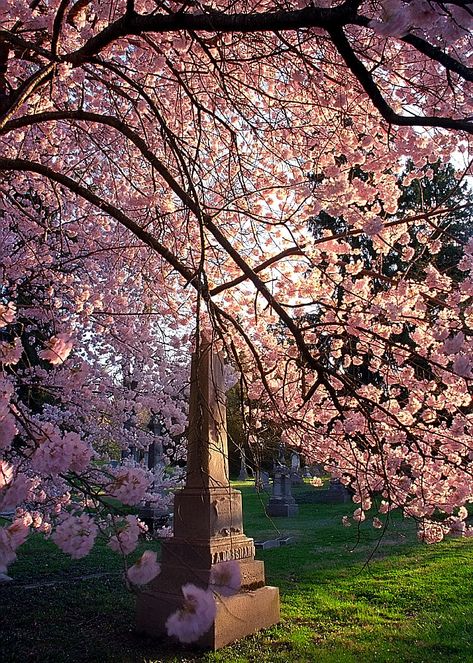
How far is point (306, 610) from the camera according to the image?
660 cm

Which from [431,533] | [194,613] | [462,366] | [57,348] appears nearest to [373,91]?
[462,366]

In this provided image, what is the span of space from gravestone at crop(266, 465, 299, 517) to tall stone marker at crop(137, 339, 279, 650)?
10.4 meters

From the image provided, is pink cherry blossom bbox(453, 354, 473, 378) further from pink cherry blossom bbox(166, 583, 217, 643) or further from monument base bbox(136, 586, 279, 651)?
monument base bbox(136, 586, 279, 651)

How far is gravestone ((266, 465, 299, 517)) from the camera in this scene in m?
16.7

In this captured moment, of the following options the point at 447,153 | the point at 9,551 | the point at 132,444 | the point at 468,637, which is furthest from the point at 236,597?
the point at 132,444

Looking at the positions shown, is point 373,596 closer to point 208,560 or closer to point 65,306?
point 208,560

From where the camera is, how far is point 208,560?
5.66 meters

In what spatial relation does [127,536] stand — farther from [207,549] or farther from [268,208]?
[268,208]

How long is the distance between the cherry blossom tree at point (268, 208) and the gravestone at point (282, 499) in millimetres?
9273

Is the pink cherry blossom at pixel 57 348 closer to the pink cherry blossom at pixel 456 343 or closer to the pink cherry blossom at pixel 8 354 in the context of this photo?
the pink cherry blossom at pixel 8 354

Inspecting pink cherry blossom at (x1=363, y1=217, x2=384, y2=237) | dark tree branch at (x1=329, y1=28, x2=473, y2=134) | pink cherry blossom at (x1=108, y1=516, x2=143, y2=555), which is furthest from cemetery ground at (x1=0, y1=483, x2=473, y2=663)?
dark tree branch at (x1=329, y1=28, x2=473, y2=134)

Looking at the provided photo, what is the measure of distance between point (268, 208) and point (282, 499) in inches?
480

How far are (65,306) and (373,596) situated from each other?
584 centimetres

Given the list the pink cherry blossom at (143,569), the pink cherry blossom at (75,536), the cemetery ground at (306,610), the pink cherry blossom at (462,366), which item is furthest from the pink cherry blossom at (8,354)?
the pink cherry blossom at (462,366)
